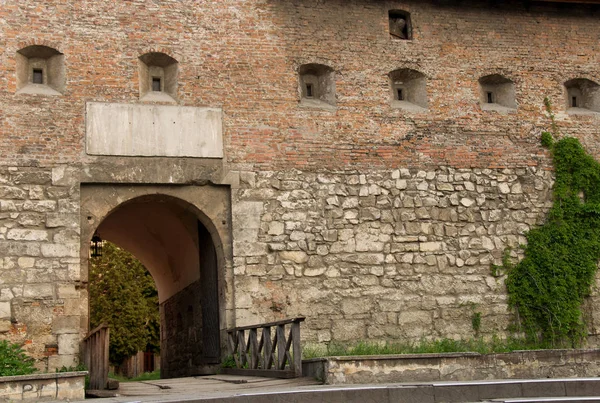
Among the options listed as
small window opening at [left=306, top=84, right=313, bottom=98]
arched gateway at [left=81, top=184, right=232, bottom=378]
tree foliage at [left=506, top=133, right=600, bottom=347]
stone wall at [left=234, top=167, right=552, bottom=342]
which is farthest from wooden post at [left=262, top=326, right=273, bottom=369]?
tree foliage at [left=506, top=133, right=600, bottom=347]

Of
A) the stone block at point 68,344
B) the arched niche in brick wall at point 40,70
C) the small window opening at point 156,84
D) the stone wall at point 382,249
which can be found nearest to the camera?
the stone block at point 68,344

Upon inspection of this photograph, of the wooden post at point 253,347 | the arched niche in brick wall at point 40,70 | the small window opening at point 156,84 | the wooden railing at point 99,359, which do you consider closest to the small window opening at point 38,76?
the arched niche in brick wall at point 40,70

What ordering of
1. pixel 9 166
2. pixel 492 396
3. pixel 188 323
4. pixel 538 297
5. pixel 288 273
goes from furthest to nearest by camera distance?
pixel 188 323, pixel 538 297, pixel 288 273, pixel 9 166, pixel 492 396

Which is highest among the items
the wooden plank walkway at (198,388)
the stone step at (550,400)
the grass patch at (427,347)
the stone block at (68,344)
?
the stone block at (68,344)

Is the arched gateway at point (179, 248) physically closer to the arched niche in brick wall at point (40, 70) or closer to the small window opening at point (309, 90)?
the arched niche in brick wall at point (40, 70)

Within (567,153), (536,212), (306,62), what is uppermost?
(306,62)

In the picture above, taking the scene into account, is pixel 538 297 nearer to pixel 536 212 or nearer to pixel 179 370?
pixel 536 212

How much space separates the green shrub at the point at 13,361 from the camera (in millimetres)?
10230

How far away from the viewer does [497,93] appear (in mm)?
14305

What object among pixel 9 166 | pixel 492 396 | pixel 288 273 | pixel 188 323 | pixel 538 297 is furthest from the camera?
pixel 188 323

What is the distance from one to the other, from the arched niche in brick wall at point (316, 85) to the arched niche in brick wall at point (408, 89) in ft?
3.30

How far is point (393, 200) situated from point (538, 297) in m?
2.73

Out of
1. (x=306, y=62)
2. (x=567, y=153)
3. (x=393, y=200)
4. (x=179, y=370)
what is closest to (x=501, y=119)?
(x=567, y=153)

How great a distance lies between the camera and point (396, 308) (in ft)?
41.8
